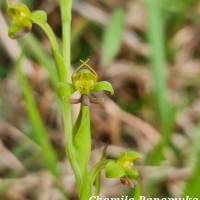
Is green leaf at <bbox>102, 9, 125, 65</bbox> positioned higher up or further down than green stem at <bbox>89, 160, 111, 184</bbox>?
higher up

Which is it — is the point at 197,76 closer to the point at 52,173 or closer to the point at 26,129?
the point at 26,129

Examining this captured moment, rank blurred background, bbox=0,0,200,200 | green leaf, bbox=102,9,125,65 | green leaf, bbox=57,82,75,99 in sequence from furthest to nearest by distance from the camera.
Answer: green leaf, bbox=102,9,125,65 < blurred background, bbox=0,0,200,200 < green leaf, bbox=57,82,75,99

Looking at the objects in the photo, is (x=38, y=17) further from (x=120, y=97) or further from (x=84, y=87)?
(x=120, y=97)

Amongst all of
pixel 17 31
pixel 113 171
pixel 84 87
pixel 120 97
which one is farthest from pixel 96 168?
pixel 120 97

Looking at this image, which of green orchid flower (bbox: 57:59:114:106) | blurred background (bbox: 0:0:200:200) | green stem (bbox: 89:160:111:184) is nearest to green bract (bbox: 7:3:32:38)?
green orchid flower (bbox: 57:59:114:106)

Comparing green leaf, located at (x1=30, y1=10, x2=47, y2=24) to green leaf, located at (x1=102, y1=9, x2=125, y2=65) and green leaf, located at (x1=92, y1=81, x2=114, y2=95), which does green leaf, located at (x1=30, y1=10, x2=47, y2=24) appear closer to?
green leaf, located at (x1=92, y1=81, x2=114, y2=95)

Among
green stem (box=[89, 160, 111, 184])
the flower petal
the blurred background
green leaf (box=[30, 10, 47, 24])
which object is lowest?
green stem (box=[89, 160, 111, 184])

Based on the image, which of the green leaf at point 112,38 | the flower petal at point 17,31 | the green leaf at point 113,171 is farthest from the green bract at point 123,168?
the green leaf at point 112,38
